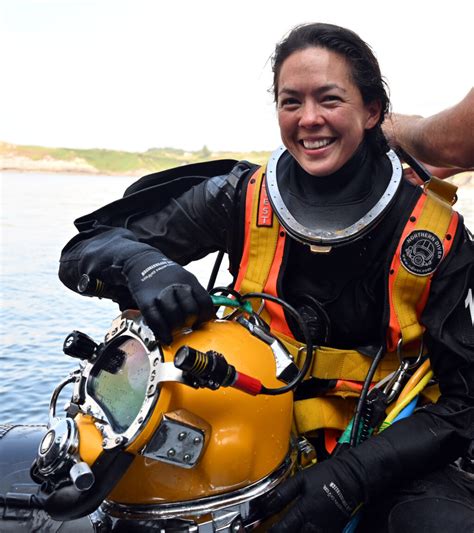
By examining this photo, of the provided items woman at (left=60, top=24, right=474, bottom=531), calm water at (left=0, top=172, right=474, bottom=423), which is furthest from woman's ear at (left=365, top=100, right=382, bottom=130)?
calm water at (left=0, top=172, right=474, bottom=423)

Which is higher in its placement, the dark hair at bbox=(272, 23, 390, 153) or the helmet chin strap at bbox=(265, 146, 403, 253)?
the dark hair at bbox=(272, 23, 390, 153)

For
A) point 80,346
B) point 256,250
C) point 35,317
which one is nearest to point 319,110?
point 256,250

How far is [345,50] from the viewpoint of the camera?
6.22 ft

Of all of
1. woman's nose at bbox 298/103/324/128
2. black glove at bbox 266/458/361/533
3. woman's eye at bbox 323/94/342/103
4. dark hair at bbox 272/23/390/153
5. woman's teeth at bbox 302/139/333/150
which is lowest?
black glove at bbox 266/458/361/533

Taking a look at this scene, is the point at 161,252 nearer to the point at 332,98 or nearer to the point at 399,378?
the point at 332,98

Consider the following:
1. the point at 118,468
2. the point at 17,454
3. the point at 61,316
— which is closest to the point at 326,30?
the point at 118,468

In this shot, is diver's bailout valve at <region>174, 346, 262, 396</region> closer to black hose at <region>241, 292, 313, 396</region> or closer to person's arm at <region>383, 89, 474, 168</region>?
black hose at <region>241, 292, 313, 396</region>

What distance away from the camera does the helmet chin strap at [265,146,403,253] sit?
1866 millimetres

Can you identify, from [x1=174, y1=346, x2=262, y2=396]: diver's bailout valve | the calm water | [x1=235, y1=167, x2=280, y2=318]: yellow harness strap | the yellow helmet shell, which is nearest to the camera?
[x1=174, y1=346, x2=262, y2=396]: diver's bailout valve

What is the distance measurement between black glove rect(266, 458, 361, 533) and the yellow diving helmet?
0.06m

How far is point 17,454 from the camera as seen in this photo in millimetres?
2100

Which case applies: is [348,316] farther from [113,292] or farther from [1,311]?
[1,311]

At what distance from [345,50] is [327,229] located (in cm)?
47

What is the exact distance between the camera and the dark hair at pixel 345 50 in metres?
1.89
